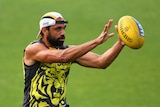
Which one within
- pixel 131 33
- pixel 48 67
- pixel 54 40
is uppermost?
pixel 131 33

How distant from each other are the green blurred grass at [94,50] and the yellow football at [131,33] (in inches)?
241

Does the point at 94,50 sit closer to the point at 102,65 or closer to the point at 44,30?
the point at 102,65

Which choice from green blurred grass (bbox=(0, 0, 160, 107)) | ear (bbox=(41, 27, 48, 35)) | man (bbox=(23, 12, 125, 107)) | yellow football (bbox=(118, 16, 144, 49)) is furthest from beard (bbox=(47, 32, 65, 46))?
green blurred grass (bbox=(0, 0, 160, 107))

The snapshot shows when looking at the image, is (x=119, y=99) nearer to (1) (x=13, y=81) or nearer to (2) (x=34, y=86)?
(1) (x=13, y=81)

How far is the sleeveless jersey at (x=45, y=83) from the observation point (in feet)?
33.8

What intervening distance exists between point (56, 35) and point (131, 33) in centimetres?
115

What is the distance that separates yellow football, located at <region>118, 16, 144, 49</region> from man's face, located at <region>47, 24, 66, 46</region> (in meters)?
0.89

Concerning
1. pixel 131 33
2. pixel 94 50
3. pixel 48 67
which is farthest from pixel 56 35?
pixel 94 50

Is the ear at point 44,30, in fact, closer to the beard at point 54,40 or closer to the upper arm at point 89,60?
the beard at point 54,40

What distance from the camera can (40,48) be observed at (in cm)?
1022

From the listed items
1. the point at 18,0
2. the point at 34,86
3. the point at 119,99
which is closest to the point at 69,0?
the point at 18,0

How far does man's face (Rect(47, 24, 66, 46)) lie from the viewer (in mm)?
10188

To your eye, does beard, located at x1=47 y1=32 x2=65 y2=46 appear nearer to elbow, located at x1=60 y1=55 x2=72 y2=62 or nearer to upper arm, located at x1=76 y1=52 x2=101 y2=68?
elbow, located at x1=60 y1=55 x2=72 y2=62

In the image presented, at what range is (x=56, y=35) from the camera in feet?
33.5
